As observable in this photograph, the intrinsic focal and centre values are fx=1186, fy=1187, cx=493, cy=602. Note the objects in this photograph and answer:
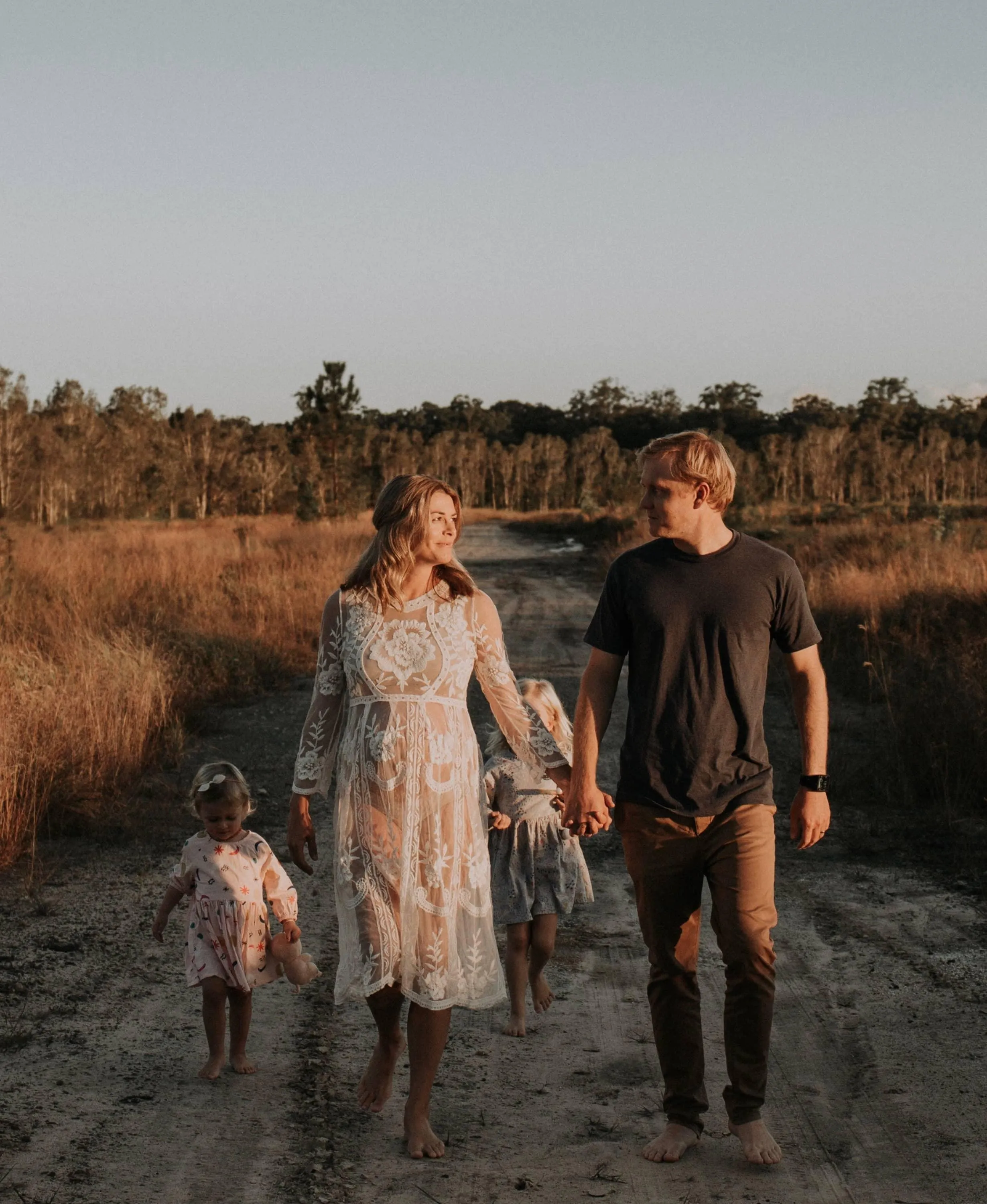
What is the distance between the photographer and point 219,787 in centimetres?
405

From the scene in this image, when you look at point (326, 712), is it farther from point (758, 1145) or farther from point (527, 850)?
point (758, 1145)

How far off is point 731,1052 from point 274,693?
31.1 feet

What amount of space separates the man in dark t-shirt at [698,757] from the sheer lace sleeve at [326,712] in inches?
30.6

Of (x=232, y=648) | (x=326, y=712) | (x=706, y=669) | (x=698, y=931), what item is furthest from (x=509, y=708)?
(x=232, y=648)

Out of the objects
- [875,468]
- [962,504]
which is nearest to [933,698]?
[962,504]

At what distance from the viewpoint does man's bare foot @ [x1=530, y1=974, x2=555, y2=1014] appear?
4.69 metres

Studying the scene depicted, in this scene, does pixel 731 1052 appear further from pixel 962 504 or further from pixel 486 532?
pixel 486 532

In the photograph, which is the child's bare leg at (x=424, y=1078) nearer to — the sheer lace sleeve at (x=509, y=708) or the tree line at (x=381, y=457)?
the sheer lace sleeve at (x=509, y=708)

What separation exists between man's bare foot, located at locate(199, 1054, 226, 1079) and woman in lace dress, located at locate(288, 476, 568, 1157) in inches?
22.8

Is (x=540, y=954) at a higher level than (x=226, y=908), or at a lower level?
lower

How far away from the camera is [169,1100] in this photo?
12.7ft

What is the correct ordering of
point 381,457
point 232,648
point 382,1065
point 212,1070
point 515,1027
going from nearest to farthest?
point 382,1065
point 212,1070
point 515,1027
point 232,648
point 381,457

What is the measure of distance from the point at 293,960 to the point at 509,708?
3.85 ft

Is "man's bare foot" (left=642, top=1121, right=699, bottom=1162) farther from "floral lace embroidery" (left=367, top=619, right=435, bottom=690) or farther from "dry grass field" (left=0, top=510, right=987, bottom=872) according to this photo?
"dry grass field" (left=0, top=510, right=987, bottom=872)
